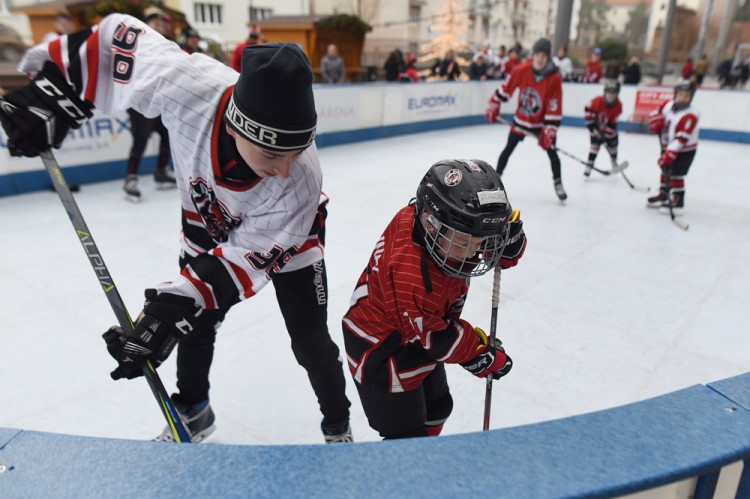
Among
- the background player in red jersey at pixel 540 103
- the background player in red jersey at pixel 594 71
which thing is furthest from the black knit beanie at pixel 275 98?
the background player in red jersey at pixel 594 71

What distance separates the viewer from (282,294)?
65.2 inches

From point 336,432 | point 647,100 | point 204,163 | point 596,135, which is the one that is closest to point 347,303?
point 336,432

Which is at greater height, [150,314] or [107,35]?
[107,35]

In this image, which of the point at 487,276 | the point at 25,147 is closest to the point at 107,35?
the point at 25,147

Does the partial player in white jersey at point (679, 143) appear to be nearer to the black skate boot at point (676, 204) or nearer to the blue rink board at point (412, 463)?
the black skate boot at point (676, 204)

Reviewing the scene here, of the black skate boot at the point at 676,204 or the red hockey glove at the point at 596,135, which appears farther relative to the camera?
the red hockey glove at the point at 596,135

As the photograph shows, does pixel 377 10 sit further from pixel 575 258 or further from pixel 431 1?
pixel 575 258

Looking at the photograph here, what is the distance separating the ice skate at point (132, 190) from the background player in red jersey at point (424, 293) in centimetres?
386

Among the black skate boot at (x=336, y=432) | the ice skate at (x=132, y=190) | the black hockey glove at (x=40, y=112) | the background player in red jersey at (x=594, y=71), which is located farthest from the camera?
the background player in red jersey at (x=594, y=71)

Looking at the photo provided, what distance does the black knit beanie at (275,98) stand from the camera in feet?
3.64

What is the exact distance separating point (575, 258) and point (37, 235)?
398 cm

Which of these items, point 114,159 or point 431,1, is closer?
point 114,159

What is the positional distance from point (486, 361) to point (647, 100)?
1030 cm

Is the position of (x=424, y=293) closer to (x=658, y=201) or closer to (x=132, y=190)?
(x=132, y=190)
